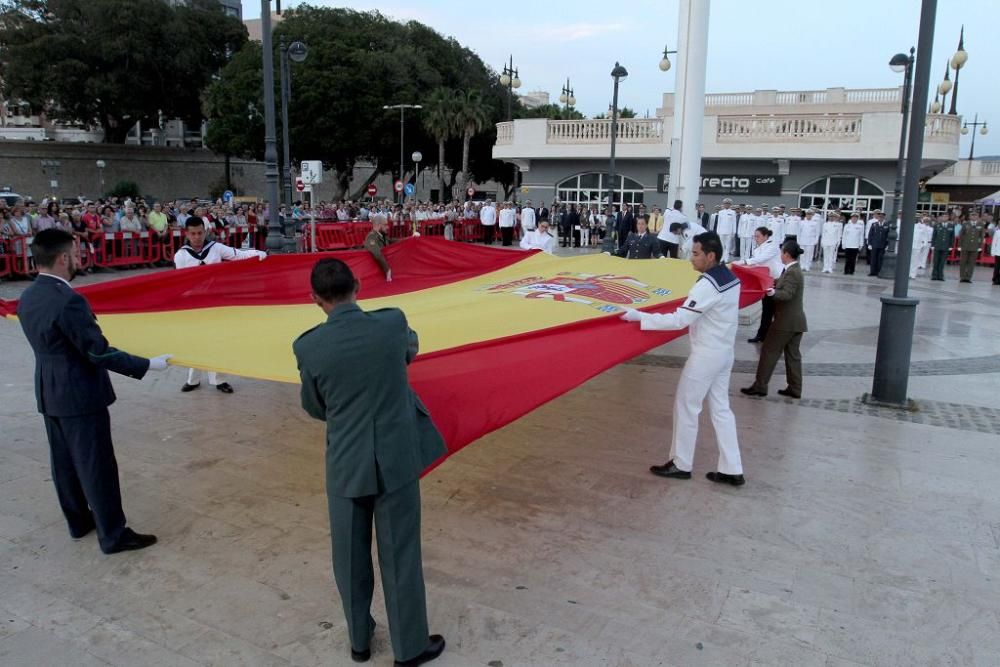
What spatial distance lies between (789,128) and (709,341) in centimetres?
2950

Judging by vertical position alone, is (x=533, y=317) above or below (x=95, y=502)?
above

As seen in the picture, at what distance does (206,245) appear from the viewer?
27.0 feet

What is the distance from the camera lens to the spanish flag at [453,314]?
4.77 metres

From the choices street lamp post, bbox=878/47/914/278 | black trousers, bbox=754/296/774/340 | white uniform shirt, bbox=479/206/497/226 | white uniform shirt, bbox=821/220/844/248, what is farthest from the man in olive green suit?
white uniform shirt, bbox=479/206/497/226

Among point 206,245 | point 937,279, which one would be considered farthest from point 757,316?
point 937,279

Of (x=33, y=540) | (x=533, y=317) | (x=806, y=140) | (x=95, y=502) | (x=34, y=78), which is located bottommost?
(x=33, y=540)

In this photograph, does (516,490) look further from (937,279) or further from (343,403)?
(937,279)

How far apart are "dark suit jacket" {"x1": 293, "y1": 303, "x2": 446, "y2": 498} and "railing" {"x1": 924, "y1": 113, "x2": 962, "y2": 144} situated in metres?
31.8

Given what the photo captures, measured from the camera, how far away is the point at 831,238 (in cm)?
2366

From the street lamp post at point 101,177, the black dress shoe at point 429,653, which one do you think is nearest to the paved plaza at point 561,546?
the black dress shoe at point 429,653

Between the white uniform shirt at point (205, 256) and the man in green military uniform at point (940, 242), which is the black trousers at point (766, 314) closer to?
the white uniform shirt at point (205, 256)

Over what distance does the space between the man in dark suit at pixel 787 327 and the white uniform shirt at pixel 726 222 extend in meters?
18.4

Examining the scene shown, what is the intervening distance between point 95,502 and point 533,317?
344 centimetres

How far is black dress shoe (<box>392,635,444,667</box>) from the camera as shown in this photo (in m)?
3.68
